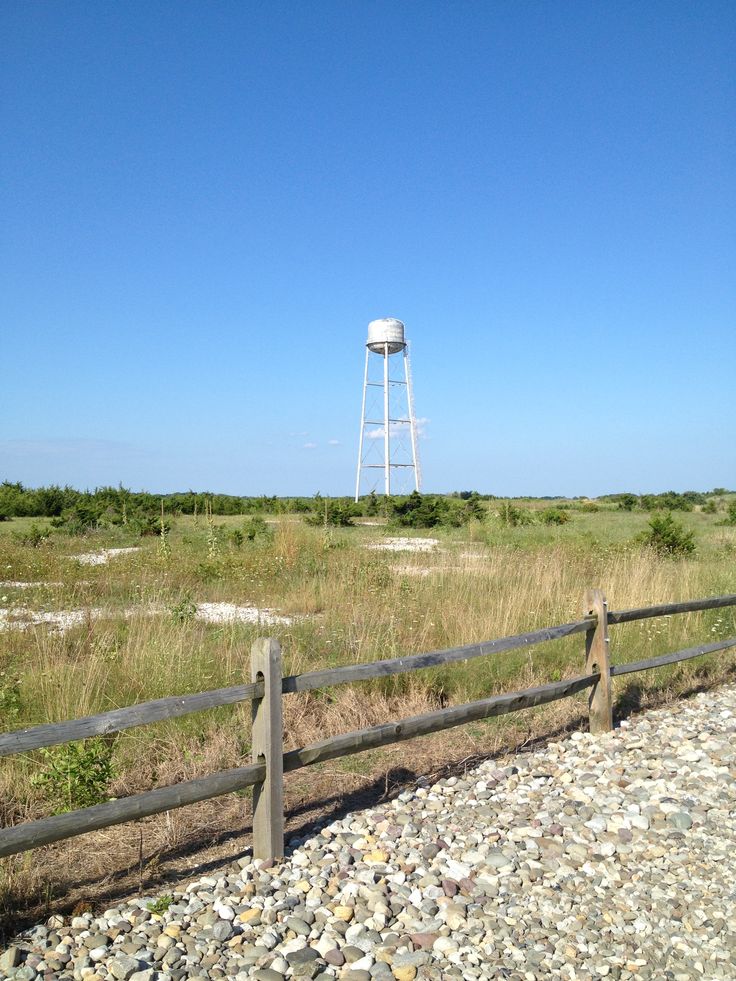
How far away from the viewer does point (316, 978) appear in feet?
11.0

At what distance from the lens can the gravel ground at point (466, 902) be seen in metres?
3.43

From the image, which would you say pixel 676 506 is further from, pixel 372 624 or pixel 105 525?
pixel 372 624

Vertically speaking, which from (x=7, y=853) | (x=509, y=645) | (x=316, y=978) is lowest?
(x=316, y=978)

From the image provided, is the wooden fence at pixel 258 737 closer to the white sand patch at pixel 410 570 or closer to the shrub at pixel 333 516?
the white sand patch at pixel 410 570

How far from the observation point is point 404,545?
16.9 metres

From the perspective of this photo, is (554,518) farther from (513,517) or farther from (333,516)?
(333,516)

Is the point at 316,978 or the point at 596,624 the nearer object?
the point at 316,978

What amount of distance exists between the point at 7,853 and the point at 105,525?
1352 centimetres

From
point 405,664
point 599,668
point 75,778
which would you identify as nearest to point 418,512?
point 599,668

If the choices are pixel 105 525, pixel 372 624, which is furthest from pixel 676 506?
pixel 372 624

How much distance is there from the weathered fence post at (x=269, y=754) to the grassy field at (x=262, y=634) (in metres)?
0.55

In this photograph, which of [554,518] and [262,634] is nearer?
[262,634]

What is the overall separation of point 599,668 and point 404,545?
1014 centimetres

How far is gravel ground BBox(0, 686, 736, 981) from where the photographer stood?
Result: 135 inches
